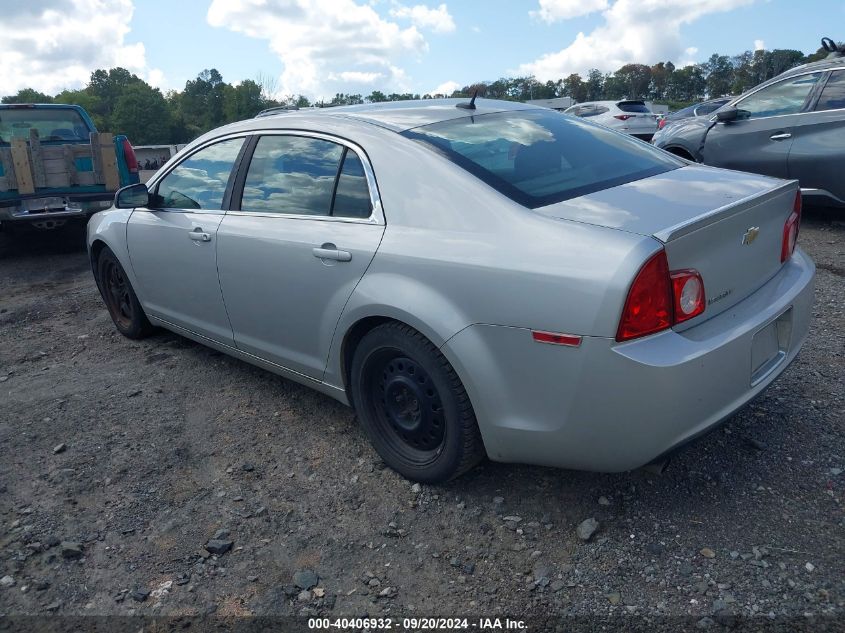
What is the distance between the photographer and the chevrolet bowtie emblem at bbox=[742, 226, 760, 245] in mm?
2568

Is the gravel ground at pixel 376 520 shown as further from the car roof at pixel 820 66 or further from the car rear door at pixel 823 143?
the car roof at pixel 820 66

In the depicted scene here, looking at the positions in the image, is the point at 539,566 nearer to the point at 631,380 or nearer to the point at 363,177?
→ the point at 631,380

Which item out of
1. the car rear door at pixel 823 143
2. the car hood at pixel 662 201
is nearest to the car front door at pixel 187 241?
the car hood at pixel 662 201

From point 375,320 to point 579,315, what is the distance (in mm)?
981

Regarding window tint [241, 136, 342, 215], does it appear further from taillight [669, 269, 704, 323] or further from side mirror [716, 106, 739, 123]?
side mirror [716, 106, 739, 123]

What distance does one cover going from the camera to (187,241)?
A: 387 cm

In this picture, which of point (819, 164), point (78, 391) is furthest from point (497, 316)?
point (819, 164)

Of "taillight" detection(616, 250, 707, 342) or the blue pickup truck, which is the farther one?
the blue pickup truck

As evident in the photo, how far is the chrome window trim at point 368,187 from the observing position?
2906 millimetres

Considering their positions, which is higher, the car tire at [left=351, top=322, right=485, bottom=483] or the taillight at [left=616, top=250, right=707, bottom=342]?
the taillight at [left=616, top=250, right=707, bottom=342]

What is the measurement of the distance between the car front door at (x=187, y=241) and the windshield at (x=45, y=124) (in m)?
5.76

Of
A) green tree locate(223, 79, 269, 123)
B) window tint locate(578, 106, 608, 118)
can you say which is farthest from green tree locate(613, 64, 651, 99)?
window tint locate(578, 106, 608, 118)

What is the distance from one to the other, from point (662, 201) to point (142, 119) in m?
87.4

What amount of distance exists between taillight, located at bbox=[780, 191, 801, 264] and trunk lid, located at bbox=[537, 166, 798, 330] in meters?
0.05
